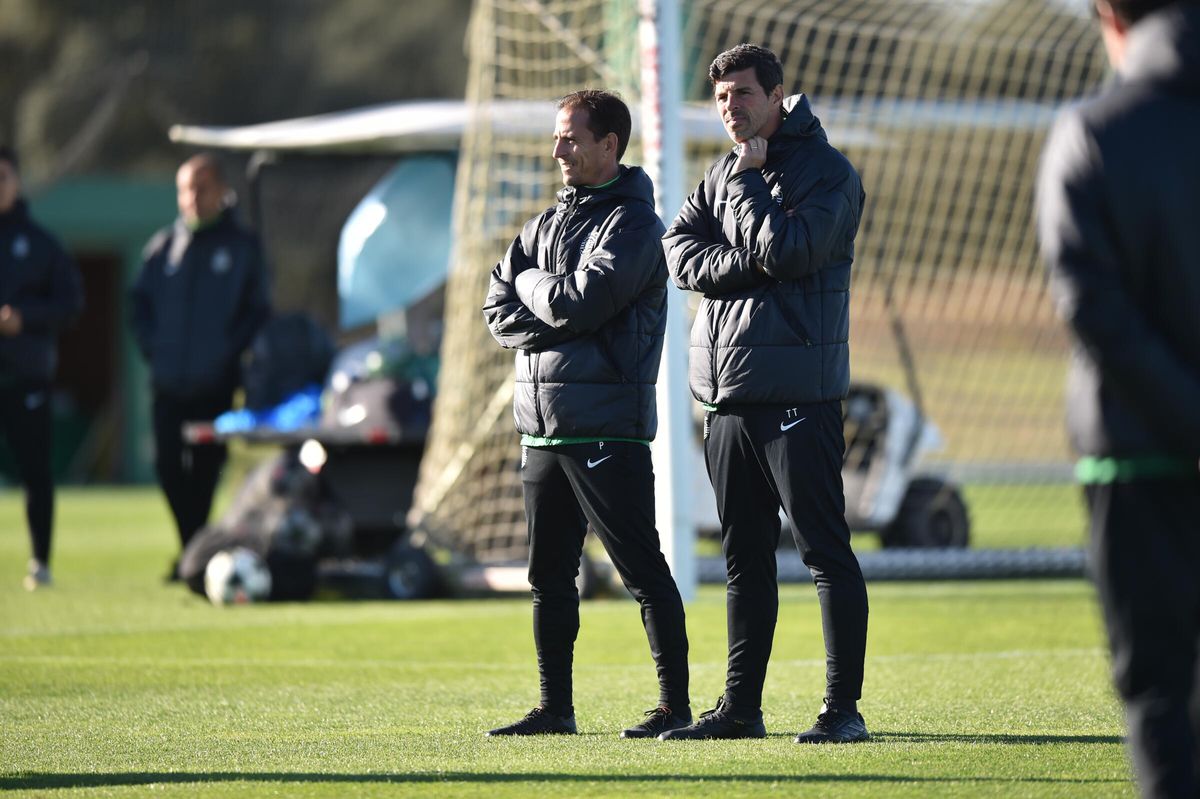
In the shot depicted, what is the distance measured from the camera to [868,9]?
43.2ft

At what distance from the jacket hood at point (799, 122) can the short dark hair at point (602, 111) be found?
0.44 metres

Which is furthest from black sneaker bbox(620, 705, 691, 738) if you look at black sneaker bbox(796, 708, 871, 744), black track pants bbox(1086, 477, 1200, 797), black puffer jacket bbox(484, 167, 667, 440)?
black track pants bbox(1086, 477, 1200, 797)

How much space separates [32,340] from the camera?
35.4 ft

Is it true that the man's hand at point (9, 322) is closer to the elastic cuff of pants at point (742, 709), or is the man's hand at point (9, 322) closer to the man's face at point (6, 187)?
the man's face at point (6, 187)

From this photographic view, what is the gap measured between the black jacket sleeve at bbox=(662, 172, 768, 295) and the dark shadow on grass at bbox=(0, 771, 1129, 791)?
141 centimetres

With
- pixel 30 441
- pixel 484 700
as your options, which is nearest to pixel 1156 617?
pixel 484 700

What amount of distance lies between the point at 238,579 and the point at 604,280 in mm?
5127

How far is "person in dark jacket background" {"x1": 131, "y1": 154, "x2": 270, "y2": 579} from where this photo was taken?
11.1 metres

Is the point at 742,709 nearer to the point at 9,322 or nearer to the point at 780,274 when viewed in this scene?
the point at 780,274

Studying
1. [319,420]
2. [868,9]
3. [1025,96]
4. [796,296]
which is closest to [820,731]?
[796,296]

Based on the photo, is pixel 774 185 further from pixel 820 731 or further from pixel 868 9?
pixel 868 9

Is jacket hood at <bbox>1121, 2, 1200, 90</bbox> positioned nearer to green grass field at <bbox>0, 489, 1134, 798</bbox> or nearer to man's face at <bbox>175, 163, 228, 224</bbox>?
green grass field at <bbox>0, 489, 1134, 798</bbox>

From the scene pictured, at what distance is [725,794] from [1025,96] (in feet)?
34.5

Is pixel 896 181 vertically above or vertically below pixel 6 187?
above
